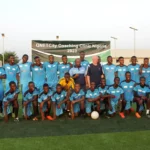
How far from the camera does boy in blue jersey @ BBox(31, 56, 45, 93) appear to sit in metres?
7.59

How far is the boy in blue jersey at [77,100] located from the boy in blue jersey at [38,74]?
1060mm

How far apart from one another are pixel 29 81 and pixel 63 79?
0.98 m

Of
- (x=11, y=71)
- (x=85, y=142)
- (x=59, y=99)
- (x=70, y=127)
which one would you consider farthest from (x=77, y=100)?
(x=85, y=142)

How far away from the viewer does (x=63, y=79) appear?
7.56 m

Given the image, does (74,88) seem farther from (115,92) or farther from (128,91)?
(128,91)

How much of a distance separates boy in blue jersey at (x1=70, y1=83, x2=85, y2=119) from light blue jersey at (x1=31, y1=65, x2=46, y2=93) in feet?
3.48

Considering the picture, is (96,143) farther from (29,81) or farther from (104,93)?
(29,81)

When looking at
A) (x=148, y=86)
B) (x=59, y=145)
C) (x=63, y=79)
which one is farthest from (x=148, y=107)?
(x=59, y=145)

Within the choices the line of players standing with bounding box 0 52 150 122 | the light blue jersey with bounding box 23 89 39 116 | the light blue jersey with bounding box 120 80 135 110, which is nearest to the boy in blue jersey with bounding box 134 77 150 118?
the line of players standing with bounding box 0 52 150 122

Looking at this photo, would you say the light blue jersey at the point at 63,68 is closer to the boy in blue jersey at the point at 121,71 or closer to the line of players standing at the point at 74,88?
the line of players standing at the point at 74,88

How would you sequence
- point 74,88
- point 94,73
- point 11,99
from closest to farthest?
point 11,99 → point 74,88 → point 94,73

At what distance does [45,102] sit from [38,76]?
92 centimetres

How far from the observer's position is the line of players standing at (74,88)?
23.3 ft

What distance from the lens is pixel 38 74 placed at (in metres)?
7.63
